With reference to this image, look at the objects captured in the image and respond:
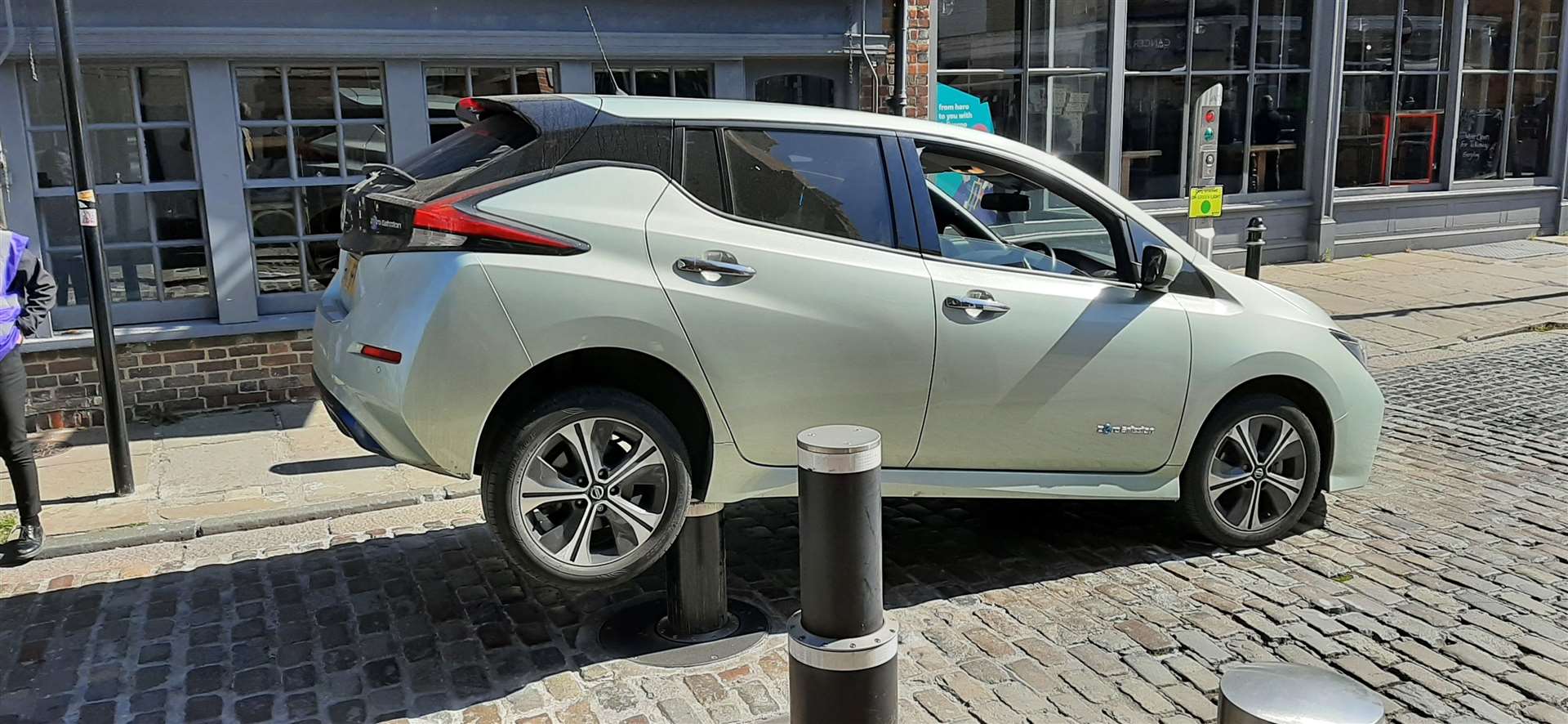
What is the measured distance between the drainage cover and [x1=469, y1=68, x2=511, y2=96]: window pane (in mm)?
12487

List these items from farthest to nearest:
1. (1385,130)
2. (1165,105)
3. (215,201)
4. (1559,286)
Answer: (1385,130), (1165,105), (1559,286), (215,201)

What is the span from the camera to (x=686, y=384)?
418cm

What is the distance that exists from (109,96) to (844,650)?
705 centimetres

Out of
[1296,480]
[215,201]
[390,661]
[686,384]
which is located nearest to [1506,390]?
[1296,480]

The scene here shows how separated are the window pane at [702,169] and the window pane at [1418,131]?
1395 centimetres

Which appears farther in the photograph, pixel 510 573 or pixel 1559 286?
pixel 1559 286

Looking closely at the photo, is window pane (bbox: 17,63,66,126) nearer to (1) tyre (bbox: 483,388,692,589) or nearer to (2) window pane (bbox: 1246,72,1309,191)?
(1) tyre (bbox: 483,388,692,589)

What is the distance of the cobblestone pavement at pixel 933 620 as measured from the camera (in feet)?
12.6

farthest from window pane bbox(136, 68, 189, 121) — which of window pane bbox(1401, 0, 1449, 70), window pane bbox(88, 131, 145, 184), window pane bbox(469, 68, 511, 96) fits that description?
window pane bbox(1401, 0, 1449, 70)

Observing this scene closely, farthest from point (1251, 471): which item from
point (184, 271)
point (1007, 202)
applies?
point (184, 271)

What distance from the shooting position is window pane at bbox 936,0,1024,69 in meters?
11.9

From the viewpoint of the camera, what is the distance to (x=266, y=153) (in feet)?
26.6

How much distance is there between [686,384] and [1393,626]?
270 centimetres

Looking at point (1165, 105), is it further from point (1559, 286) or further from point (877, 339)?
point (877, 339)
